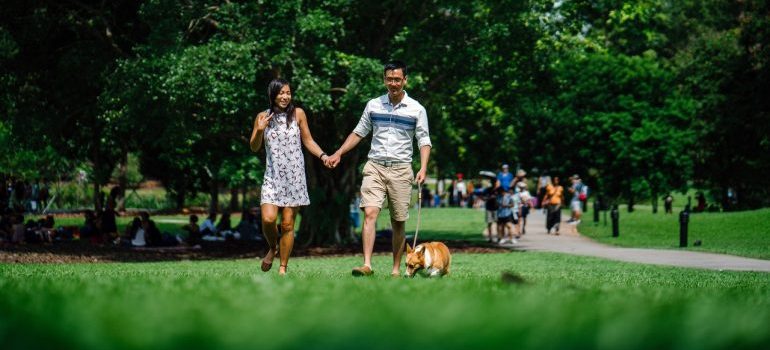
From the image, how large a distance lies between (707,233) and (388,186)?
18.4 metres

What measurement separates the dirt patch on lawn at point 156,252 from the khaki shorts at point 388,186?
984 cm

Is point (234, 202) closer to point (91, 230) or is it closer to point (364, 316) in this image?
point (91, 230)

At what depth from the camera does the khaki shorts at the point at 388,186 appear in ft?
33.8

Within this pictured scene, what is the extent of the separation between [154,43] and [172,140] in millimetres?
2070

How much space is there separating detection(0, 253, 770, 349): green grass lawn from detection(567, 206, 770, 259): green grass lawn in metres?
13.3

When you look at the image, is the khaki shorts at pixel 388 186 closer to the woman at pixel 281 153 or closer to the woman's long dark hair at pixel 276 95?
the woman at pixel 281 153

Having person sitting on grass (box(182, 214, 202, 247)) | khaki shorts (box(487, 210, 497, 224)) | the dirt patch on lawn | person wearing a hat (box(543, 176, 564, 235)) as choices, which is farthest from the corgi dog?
person wearing a hat (box(543, 176, 564, 235))

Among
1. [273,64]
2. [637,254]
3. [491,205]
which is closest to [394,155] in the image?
[273,64]

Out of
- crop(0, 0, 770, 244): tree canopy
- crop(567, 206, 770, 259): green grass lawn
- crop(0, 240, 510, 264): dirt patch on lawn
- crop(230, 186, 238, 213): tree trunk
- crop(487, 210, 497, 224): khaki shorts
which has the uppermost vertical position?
crop(0, 0, 770, 244): tree canopy

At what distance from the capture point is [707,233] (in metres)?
26.5

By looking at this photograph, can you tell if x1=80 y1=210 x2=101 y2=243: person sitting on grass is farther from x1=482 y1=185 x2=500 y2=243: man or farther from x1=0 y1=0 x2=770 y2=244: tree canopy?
x1=482 y1=185 x2=500 y2=243: man

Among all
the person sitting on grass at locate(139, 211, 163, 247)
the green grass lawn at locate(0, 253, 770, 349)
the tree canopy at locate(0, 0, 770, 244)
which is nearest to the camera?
the green grass lawn at locate(0, 253, 770, 349)

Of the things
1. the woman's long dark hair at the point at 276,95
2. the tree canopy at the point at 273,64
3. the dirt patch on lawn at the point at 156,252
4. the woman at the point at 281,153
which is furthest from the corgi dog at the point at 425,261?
the dirt patch on lawn at the point at 156,252

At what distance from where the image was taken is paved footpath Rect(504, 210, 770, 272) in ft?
52.1
